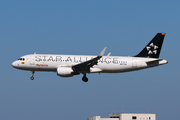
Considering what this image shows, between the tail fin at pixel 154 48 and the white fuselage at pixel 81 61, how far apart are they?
1820 millimetres

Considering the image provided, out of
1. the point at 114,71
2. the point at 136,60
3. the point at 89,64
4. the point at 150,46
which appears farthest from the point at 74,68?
the point at 150,46

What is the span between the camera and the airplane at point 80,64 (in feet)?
198

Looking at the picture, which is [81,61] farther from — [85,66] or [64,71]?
[64,71]

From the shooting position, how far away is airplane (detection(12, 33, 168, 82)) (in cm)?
6041

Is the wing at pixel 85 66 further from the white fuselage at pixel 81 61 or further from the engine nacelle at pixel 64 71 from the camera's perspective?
the white fuselage at pixel 81 61

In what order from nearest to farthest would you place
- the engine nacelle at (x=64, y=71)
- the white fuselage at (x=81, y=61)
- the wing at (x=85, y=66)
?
the wing at (x=85, y=66), the engine nacelle at (x=64, y=71), the white fuselage at (x=81, y=61)

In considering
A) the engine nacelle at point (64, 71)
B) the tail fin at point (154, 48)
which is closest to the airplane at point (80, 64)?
the engine nacelle at point (64, 71)

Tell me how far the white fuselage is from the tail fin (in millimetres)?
1820

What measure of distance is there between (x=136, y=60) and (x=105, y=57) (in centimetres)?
537

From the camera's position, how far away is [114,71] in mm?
62844

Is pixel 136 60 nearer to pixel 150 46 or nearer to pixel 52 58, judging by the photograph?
pixel 150 46

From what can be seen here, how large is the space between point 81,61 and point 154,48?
13.7m

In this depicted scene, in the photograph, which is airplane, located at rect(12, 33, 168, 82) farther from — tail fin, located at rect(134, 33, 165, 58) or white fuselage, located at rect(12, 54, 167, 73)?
tail fin, located at rect(134, 33, 165, 58)

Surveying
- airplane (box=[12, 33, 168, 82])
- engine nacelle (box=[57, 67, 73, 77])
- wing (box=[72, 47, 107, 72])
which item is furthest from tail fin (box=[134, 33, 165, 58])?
engine nacelle (box=[57, 67, 73, 77])
